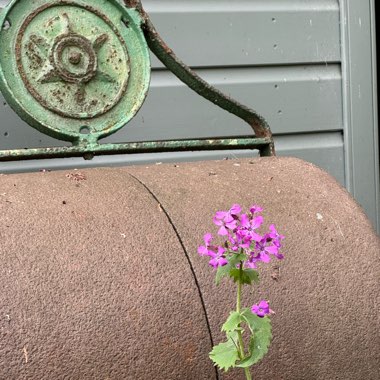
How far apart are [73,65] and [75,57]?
0.06 ft

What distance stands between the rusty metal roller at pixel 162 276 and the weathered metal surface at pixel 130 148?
0.11m

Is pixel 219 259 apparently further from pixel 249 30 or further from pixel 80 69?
pixel 249 30


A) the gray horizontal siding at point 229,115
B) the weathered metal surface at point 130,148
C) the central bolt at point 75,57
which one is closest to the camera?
the weathered metal surface at point 130,148

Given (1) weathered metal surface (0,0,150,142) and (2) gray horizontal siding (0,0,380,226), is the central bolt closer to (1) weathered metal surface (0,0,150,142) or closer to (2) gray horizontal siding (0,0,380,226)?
(1) weathered metal surface (0,0,150,142)

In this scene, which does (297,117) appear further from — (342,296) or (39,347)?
(39,347)

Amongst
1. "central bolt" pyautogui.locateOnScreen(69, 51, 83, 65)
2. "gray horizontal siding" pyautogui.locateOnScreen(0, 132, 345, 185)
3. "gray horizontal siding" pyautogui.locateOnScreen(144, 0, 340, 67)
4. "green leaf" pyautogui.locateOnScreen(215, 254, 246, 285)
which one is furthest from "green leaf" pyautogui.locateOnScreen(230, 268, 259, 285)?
"gray horizontal siding" pyautogui.locateOnScreen(144, 0, 340, 67)

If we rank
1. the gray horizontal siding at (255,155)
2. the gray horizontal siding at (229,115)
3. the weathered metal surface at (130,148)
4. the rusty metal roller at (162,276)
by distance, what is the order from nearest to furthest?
1. the rusty metal roller at (162,276)
2. the weathered metal surface at (130,148)
3. the gray horizontal siding at (255,155)
4. the gray horizontal siding at (229,115)

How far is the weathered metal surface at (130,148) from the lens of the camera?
76.1 inches

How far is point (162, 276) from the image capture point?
167 cm

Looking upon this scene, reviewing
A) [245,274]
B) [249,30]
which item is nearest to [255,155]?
[249,30]

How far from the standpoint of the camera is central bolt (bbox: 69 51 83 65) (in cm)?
208

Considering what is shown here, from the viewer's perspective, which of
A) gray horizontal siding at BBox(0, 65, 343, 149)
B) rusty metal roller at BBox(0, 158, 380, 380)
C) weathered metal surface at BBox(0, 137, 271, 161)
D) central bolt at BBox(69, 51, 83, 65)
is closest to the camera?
rusty metal roller at BBox(0, 158, 380, 380)

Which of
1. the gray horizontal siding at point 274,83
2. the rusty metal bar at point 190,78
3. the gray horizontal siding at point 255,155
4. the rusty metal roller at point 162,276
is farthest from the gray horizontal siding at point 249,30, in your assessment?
the rusty metal roller at point 162,276

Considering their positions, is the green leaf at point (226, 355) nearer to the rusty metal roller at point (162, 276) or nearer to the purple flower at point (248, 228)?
the purple flower at point (248, 228)
